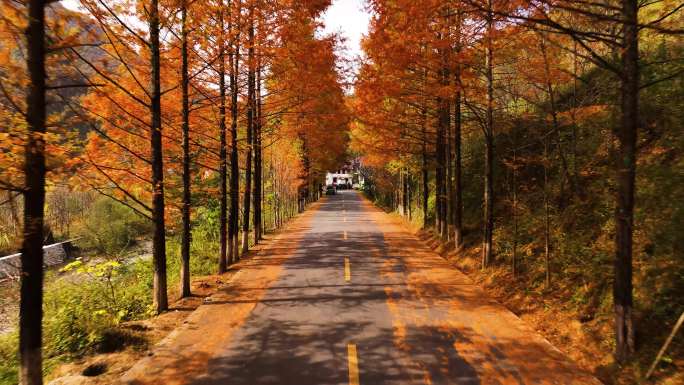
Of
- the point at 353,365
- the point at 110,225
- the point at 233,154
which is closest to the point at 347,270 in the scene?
the point at 233,154

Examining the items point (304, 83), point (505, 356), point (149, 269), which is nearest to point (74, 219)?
point (149, 269)

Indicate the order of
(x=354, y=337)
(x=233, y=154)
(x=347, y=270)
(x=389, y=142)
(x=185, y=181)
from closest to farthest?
1. (x=354, y=337)
2. (x=185, y=181)
3. (x=347, y=270)
4. (x=233, y=154)
5. (x=389, y=142)

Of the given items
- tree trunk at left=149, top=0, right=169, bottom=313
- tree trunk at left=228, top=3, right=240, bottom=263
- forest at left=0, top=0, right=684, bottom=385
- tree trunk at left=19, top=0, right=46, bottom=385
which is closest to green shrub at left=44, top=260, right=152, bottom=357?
forest at left=0, top=0, right=684, bottom=385

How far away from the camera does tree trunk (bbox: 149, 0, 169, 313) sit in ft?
29.9

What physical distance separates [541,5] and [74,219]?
47788mm

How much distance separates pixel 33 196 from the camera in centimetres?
483

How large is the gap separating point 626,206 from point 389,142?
1354cm

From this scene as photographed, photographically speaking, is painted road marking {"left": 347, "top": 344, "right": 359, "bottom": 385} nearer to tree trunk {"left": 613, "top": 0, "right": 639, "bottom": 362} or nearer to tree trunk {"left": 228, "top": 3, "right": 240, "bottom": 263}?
tree trunk {"left": 613, "top": 0, "right": 639, "bottom": 362}

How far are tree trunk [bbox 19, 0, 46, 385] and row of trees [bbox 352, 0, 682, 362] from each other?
5.43 metres

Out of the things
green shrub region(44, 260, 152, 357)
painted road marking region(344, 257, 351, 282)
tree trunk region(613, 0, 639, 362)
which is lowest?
green shrub region(44, 260, 152, 357)

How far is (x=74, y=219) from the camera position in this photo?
42188 mm

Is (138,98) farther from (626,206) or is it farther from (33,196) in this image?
(626,206)

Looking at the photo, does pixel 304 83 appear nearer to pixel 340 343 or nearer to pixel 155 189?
pixel 155 189

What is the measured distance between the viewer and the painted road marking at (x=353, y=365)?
5.82 meters
